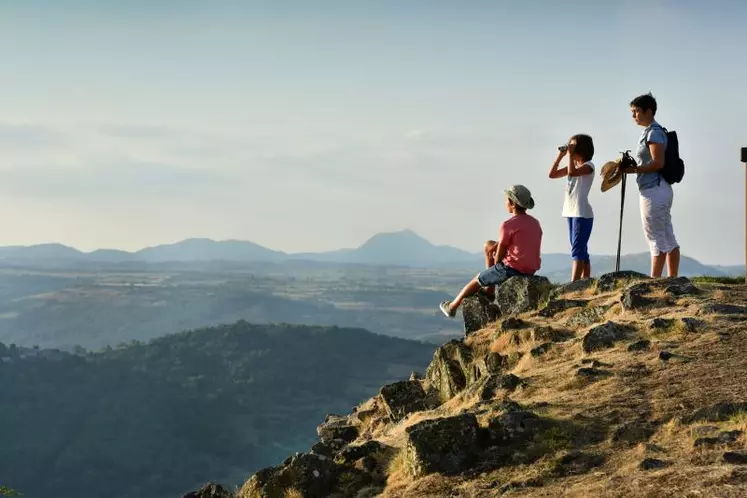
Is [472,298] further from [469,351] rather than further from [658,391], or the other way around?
[658,391]

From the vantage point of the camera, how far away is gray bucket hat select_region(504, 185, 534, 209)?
618 inches

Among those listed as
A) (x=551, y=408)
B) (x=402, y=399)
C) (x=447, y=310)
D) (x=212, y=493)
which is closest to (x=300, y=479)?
(x=212, y=493)

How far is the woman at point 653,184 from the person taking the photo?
1491 centimetres

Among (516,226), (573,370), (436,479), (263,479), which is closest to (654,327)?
(573,370)

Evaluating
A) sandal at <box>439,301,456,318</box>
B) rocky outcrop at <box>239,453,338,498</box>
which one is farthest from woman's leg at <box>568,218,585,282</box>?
rocky outcrop at <box>239,453,338,498</box>

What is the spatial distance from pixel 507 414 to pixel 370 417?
700 centimetres

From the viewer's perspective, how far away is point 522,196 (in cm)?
1571

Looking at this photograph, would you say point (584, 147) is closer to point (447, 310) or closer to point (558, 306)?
point (558, 306)

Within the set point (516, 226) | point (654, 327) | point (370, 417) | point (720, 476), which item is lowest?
point (370, 417)

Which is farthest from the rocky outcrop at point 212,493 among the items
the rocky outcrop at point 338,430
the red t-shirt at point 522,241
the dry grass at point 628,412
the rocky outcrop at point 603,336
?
the red t-shirt at point 522,241

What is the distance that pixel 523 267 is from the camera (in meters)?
16.6

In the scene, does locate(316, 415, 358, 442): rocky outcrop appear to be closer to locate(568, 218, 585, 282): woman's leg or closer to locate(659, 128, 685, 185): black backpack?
locate(568, 218, 585, 282): woman's leg

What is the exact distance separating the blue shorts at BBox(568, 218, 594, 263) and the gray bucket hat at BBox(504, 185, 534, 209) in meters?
1.07

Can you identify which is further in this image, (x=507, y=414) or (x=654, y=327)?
(x=654, y=327)
